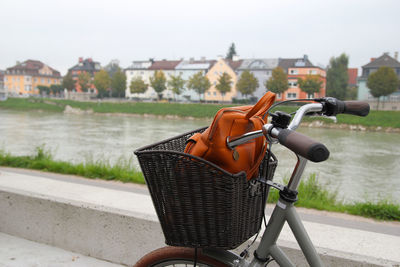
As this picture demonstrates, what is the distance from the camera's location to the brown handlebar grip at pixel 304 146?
2.41 feet

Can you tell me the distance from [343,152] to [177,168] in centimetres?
884

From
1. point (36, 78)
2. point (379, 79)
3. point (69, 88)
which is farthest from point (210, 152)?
point (36, 78)

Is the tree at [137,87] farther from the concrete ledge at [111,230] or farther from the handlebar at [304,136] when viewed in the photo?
the handlebar at [304,136]

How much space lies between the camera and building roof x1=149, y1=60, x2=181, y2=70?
4482cm

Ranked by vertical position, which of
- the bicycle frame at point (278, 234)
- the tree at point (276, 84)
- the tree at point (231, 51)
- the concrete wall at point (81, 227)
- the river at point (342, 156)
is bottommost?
the river at point (342, 156)

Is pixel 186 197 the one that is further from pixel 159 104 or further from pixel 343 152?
pixel 159 104

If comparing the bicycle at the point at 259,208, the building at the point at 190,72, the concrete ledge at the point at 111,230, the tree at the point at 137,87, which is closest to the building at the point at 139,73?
the tree at the point at 137,87

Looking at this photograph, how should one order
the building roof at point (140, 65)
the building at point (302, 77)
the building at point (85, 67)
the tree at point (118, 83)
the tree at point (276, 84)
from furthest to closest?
the building at point (85, 67) < the building roof at point (140, 65) < the tree at point (118, 83) < the building at point (302, 77) < the tree at point (276, 84)

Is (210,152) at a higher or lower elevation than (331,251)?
higher

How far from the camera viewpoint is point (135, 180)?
3918 mm

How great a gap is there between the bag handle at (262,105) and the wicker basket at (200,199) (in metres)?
0.16

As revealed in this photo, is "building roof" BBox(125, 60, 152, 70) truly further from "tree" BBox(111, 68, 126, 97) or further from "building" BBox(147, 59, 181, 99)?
"tree" BBox(111, 68, 126, 97)

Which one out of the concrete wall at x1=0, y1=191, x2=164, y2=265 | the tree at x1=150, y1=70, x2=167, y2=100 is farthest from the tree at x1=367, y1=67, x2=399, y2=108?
the tree at x1=150, y1=70, x2=167, y2=100

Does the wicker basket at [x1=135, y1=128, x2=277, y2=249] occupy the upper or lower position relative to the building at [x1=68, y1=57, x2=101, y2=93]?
lower
